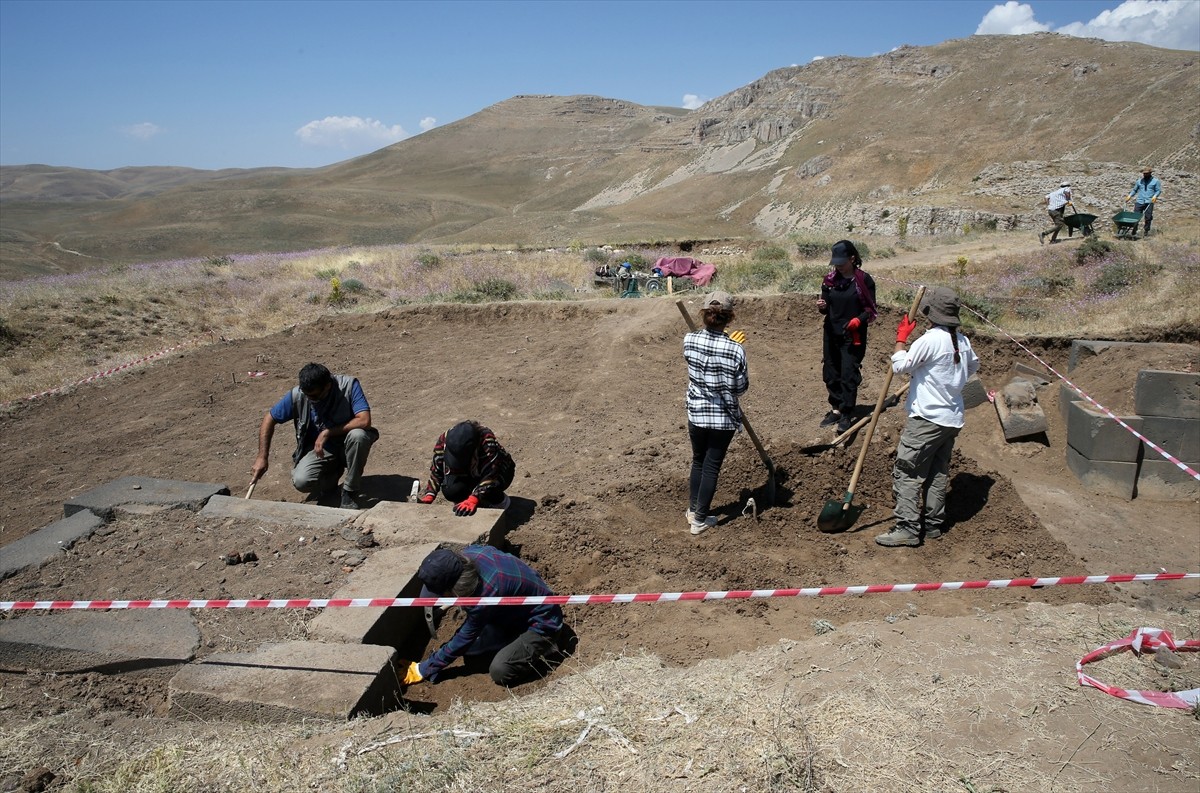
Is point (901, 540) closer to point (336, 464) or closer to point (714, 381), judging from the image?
point (714, 381)

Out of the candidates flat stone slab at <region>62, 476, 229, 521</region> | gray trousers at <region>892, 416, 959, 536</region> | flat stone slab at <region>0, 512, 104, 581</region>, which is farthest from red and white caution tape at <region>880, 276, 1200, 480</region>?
flat stone slab at <region>0, 512, 104, 581</region>

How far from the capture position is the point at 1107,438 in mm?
6297

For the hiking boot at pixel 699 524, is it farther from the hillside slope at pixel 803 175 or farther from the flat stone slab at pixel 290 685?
the hillside slope at pixel 803 175

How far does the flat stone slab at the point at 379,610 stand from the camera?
388cm

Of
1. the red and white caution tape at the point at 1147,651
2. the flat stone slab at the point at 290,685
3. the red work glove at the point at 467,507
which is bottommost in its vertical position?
the flat stone slab at the point at 290,685

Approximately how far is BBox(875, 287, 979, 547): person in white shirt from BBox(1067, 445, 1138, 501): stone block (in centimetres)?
223

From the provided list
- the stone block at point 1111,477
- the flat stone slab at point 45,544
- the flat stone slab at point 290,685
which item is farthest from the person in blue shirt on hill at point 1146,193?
the flat stone slab at point 45,544

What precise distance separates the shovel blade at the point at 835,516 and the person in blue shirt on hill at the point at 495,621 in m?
2.43

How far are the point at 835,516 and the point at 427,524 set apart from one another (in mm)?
3052

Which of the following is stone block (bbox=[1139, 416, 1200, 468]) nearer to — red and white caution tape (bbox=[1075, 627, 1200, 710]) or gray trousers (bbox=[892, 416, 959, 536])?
gray trousers (bbox=[892, 416, 959, 536])

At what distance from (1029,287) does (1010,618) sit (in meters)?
10.8

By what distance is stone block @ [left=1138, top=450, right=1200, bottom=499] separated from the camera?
6.24 m

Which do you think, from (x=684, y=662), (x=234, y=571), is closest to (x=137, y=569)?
(x=234, y=571)

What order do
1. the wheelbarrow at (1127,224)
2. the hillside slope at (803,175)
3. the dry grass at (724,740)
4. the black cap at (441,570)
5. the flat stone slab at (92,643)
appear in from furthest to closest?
1. the hillside slope at (803,175)
2. the wheelbarrow at (1127,224)
3. the flat stone slab at (92,643)
4. the black cap at (441,570)
5. the dry grass at (724,740)
